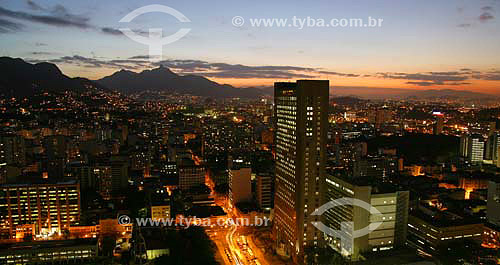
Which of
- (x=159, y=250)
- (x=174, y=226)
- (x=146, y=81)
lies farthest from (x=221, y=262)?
(x=146, y=81)

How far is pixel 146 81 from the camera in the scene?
68250mm

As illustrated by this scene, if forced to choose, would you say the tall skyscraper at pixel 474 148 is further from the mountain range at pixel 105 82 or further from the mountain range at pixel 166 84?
the mountain range at pixel 166 84

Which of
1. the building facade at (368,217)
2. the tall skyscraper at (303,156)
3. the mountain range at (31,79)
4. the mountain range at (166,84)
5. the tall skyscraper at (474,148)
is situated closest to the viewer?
the building facade at (368,217)

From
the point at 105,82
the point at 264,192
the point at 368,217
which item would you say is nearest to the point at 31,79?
the point at 105,82

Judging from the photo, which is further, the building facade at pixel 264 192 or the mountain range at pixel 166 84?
the mountain range at pixel 166 84

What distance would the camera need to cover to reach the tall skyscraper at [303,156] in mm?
10578

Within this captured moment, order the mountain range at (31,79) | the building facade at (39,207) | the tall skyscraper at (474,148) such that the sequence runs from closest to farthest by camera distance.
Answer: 1. the building facade at (39,207)
2. the tall skyscraper at (474,148)
3. the mountain range at (31,79)

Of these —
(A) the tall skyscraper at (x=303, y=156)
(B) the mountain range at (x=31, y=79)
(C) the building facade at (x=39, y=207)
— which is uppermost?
(B) the mountain range at (x=31, y=79)

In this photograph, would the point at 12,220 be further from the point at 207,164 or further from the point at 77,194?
the point at 207,164

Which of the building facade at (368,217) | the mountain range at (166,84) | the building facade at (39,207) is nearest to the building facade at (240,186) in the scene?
the building facade at (368,217)

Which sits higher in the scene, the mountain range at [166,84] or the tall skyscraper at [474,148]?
the mountain range at [166,84]

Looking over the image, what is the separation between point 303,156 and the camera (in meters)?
10.7

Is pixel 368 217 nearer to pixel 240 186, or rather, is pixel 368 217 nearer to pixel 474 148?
pixel 240 186

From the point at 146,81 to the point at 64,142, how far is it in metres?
45.0
